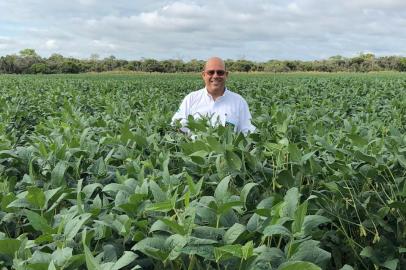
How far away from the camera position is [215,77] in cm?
545

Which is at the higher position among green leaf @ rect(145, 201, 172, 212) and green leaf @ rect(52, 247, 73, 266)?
green leaf @ rect(145, 201, 172, 212)

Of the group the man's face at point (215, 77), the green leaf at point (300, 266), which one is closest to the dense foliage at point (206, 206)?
the green leaf at point (300, 266)

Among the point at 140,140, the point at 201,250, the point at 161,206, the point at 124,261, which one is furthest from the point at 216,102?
the point at 124,261

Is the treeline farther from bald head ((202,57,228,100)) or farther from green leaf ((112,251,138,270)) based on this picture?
green leaf ((112,251,138,270))

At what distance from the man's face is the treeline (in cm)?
7405

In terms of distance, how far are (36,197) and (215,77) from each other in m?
3.75

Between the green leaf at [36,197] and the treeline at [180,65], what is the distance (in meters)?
77.3

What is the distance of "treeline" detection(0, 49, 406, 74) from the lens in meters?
77.4

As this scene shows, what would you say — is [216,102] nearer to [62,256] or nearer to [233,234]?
[233,234]

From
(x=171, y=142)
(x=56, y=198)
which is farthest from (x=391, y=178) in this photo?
(x=56, y=198)

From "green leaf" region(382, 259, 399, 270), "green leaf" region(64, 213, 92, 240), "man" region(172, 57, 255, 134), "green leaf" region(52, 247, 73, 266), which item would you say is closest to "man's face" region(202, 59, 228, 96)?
"man" region(172, 57, 255, 134)

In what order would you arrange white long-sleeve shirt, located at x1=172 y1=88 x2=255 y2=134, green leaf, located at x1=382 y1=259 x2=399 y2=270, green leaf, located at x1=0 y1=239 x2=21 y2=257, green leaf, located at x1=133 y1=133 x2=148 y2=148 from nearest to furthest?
green leaf, located at x1=0 y1=239 x2=21 y2=257 < green leaf, located at x1=382 y1=259 x2=399 y2=270 < green leaf, located at x1=133 y1=133 x2=148 y2=148 < white long-sleeve shirt, located at x1=172 y1=88 x2=255 y2=134

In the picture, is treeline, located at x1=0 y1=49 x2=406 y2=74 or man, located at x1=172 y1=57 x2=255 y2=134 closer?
man, located at x1=172 y1=57 x2=255 y2=134

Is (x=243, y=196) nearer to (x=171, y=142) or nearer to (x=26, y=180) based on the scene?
(x=26, y=180)
